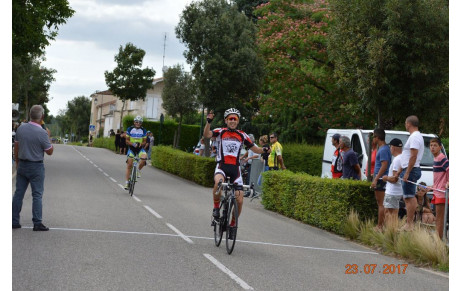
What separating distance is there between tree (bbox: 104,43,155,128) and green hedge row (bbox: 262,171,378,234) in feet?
144

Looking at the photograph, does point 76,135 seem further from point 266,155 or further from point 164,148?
point 266,155

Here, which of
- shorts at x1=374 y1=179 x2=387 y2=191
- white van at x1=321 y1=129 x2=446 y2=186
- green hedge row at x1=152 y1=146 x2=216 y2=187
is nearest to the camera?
shorts at x1=374 y1=179 x2=387 y2=191

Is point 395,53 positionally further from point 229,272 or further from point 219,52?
point 219,52

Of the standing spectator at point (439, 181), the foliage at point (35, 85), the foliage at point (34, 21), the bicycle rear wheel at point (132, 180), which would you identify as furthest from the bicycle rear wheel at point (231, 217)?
the foliage at point (35, 85)

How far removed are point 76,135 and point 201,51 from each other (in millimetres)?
105797

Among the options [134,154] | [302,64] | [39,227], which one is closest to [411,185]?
[39,227]

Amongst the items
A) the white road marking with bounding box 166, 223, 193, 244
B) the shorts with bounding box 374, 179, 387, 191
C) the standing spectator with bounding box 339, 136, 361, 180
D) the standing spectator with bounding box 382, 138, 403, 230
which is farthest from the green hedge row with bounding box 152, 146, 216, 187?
the standing spectator with bounding box 382, 138, 403, 230

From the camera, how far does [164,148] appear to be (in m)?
31.4

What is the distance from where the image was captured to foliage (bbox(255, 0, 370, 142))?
28.3 meters

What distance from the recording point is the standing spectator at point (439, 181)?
33.7ft

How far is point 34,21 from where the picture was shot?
22.2 meters

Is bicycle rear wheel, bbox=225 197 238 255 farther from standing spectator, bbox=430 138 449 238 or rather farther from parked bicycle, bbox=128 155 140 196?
parked bicycle, bbox=128 155 140 196

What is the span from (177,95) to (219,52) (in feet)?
68.6

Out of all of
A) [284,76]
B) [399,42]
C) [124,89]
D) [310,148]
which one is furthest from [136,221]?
[124,89]
